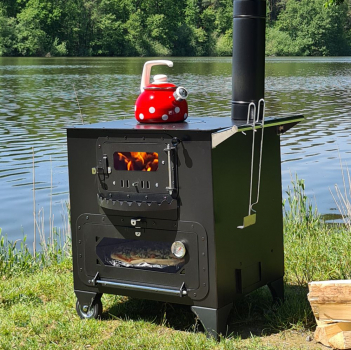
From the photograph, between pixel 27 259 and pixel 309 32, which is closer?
pixel 27 259

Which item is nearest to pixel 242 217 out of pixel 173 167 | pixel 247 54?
pixel 173 167

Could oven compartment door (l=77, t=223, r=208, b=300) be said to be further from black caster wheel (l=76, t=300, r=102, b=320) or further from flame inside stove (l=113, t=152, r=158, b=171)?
flame inside stove (l=113, t=152, r=158, b=171)

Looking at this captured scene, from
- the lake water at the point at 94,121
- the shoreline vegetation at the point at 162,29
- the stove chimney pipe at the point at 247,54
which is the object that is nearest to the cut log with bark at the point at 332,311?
the stove chimney pipe at the point at 247,54

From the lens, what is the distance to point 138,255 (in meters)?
4.18

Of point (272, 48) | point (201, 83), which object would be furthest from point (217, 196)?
point (272, 48)

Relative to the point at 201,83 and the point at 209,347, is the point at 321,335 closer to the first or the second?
the point at 209,347

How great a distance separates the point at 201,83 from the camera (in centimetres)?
3103

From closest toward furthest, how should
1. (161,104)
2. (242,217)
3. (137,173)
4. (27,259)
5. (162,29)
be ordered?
(137,173) → (242,217) → (161,104) → (27,259) → (162,29)

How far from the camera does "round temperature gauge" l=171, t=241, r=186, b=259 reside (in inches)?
154

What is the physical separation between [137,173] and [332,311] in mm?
1268

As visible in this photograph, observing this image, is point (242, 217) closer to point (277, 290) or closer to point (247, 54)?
point (277, 290)

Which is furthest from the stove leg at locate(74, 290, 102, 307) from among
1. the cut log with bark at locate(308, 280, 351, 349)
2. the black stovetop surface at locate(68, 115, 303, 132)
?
the cut log with bark at locate(308, 280, 351, 349)

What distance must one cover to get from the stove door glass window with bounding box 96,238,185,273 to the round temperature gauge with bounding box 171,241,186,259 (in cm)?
7

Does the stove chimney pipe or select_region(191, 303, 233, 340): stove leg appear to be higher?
the stove chimney pipe
